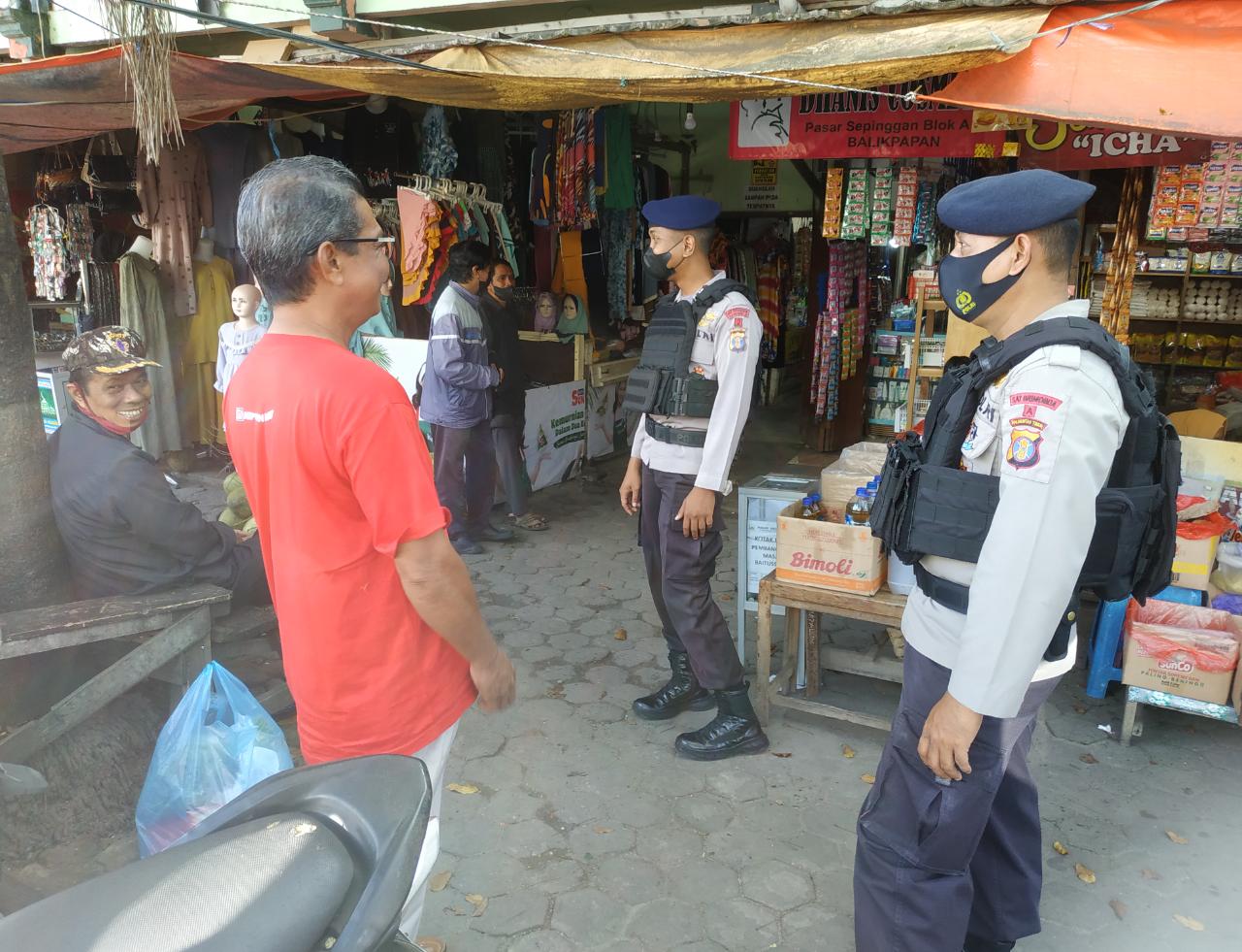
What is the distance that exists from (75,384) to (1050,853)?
3842mm

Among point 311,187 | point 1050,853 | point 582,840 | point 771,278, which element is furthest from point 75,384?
point 771,278

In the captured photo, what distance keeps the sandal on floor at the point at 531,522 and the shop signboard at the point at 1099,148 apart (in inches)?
151

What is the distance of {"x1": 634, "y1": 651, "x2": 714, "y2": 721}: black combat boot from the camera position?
3.75 metres

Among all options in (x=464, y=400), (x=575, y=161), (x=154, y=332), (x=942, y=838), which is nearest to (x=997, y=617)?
(x=942, y=838)

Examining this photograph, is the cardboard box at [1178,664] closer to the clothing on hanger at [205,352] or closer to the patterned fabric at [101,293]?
the clothing on hanger at [205,352]

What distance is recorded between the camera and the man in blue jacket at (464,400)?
18.0 feet

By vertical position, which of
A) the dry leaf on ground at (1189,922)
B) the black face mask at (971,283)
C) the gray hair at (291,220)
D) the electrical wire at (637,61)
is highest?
the electrical wire at (637,61)

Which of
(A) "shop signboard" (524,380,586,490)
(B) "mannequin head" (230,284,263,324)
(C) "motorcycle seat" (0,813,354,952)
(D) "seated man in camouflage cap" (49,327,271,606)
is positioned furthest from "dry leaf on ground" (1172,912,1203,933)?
(B) "mannequin head" (230,284,263,324)

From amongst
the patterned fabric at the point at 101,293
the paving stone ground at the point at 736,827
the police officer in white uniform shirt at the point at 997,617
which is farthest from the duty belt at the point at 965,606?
the patterned fabric at the point at 101,293

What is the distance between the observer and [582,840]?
2.99 m

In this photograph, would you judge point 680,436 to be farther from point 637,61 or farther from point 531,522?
point 531,522

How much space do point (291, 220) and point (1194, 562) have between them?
384 centimetres

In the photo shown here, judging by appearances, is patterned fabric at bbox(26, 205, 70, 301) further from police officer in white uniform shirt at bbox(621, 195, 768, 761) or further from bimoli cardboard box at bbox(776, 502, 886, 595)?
bimoli cardboard box at bbox(776, 502, 886, 595)

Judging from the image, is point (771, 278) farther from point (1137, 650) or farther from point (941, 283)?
point (941, 283)
